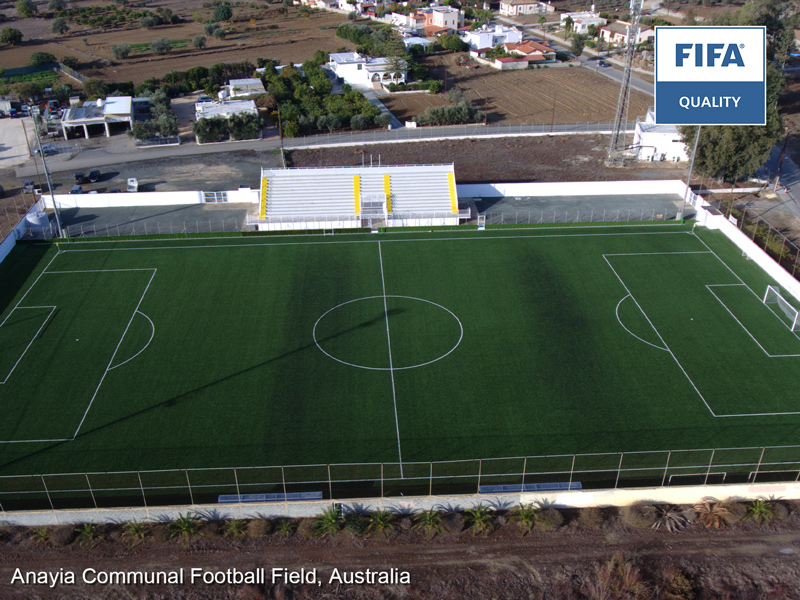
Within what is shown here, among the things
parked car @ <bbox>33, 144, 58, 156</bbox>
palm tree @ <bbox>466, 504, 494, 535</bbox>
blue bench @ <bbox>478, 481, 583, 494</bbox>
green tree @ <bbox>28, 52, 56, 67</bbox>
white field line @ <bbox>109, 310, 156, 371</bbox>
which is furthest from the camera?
green tree @ <bbox>28, 52, 56, 67</bbox>

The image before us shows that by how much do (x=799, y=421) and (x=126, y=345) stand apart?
35.3 m

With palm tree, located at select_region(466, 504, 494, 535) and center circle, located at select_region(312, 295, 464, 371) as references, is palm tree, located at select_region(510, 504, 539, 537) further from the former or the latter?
center circle, located at select_region(312, 295, 464, 371)

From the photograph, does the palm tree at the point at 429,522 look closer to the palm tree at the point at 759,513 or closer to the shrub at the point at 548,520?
the shrub at the point at 548,520

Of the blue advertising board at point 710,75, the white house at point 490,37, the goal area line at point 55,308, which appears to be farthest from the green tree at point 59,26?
the blue advertising board at point 710,75

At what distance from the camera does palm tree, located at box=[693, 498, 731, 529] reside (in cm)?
2619

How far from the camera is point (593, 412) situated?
31812mm

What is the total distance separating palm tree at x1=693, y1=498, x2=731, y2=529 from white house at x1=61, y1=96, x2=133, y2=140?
71580 millimetres

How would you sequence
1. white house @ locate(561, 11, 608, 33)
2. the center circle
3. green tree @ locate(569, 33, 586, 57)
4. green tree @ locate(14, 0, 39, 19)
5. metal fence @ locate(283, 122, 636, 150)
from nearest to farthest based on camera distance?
→ the center circle → metal fence @ locate(283, 122, 636, 150) → green tree @ locate(569, 33, 586, 57) → white house @ locate(561, 11, 608, 33) → green tree @ locate(14, 0, 39, 19)

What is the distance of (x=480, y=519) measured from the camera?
85.3 ft

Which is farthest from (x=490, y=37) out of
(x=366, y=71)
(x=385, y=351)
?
(x=385, y=351)

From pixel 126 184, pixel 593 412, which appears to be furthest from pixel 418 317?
pixel 126 184

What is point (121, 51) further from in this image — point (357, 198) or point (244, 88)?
point (357, 198)

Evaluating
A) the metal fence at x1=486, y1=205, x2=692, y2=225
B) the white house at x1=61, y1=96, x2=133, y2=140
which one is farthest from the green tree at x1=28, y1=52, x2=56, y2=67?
the metal fence at x1=486, y1=205, x2=692, y2=225

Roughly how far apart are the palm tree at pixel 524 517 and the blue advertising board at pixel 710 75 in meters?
36.3
